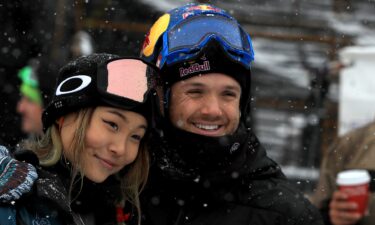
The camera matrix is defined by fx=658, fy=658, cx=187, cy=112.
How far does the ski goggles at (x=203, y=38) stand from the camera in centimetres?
323

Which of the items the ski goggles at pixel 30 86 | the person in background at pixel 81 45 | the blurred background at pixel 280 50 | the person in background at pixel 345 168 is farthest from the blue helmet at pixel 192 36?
the person in background at pixel 81 45

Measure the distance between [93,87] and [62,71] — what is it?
10.2 inches

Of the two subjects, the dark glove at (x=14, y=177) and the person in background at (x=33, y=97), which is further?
the person in background at (x=33, y=97)

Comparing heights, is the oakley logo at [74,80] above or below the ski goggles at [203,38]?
below

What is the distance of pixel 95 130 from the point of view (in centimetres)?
286

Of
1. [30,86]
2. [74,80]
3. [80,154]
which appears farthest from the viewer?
[30,86]

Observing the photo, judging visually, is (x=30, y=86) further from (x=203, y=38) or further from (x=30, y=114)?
(x=203, y=38)

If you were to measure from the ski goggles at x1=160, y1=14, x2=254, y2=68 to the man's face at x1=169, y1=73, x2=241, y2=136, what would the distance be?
144mm

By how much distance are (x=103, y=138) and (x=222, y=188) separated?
61cm

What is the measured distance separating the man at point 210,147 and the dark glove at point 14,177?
79 centimetres

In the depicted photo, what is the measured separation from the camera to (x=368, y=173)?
4.35m

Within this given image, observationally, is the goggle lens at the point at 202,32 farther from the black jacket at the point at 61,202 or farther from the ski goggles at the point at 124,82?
the black jacket at the point at 61,202

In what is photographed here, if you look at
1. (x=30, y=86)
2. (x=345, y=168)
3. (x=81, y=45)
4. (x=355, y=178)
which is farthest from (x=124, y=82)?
(x=81, y=45)

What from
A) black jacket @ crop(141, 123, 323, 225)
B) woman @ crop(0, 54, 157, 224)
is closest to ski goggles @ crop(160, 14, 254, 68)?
woman @ crop(0, 54, 157, 224)
